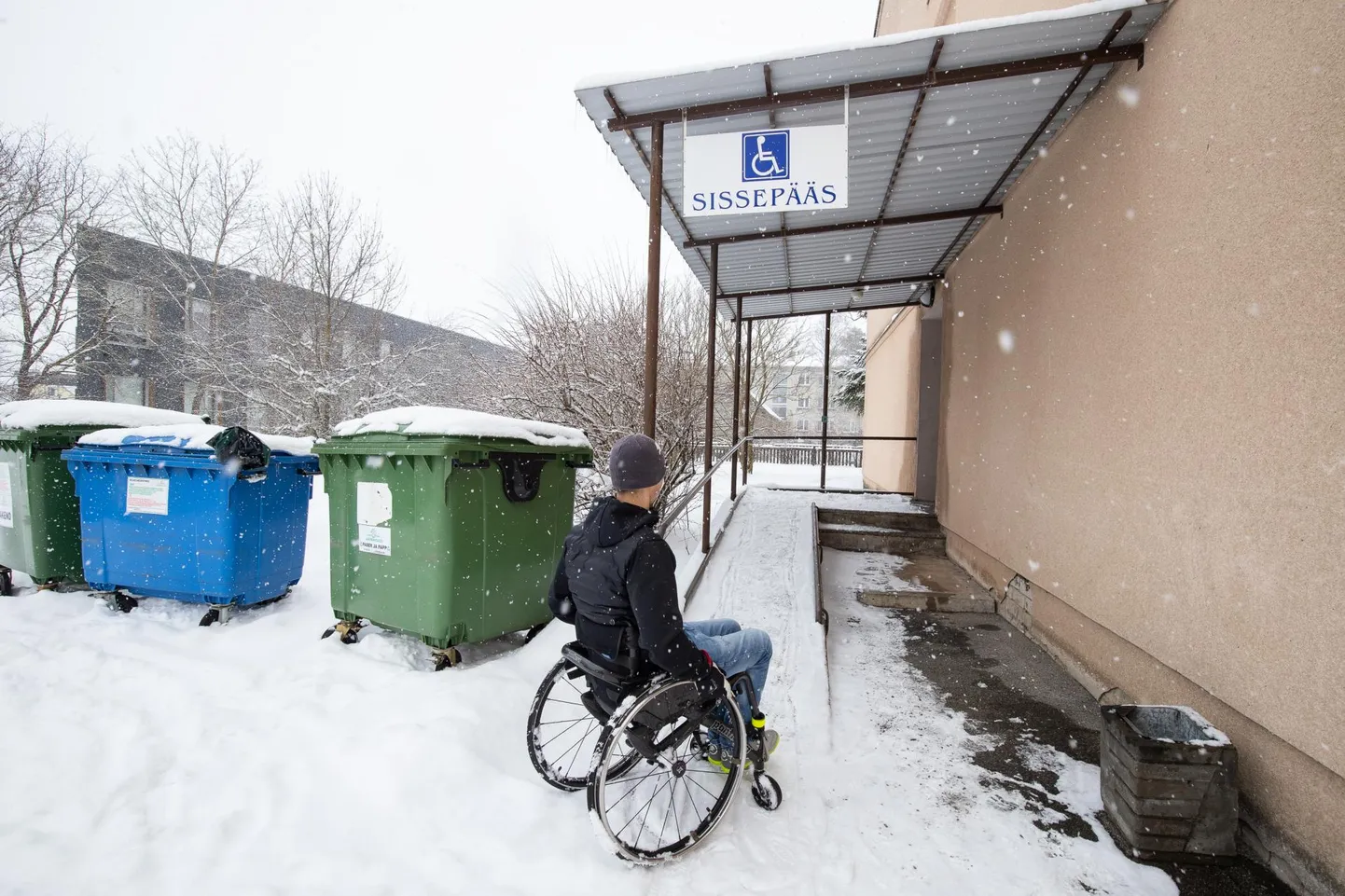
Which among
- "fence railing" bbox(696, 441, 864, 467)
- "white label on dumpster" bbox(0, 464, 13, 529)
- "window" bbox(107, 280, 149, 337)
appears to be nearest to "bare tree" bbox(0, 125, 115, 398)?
"window" bbox(107, 280, 149, 337)

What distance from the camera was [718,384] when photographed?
12.8 metres

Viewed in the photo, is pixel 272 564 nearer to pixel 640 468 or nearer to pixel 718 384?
pixel 640 468

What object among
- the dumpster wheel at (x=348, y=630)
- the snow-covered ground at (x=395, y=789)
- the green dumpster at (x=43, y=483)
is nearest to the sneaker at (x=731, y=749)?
the snow-covered ground at (x=395, y=789)

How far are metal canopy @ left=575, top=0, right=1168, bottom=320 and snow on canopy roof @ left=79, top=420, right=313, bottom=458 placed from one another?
3063 mm

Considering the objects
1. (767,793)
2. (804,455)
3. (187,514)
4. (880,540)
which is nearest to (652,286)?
(767,793)

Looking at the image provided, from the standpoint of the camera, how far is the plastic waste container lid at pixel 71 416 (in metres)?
Answer: 4.20

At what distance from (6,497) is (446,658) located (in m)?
4.07

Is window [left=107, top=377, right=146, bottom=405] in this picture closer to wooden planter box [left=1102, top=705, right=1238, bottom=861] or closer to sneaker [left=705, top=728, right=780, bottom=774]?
sneaker [left=705, top=728, right=780, bottom=774]

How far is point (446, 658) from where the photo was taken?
10.5 feet

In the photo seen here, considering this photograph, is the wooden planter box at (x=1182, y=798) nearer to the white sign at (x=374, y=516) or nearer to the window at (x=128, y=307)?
the white sign at (x=374, y=516)

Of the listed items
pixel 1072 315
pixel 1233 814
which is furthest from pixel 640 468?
pixel 1072 315

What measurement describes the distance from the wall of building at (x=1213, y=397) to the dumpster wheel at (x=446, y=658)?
11.4 ft

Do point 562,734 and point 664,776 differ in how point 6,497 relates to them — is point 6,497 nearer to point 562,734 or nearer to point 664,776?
point 562,734

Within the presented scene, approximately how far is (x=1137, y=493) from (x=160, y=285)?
22482 mm
